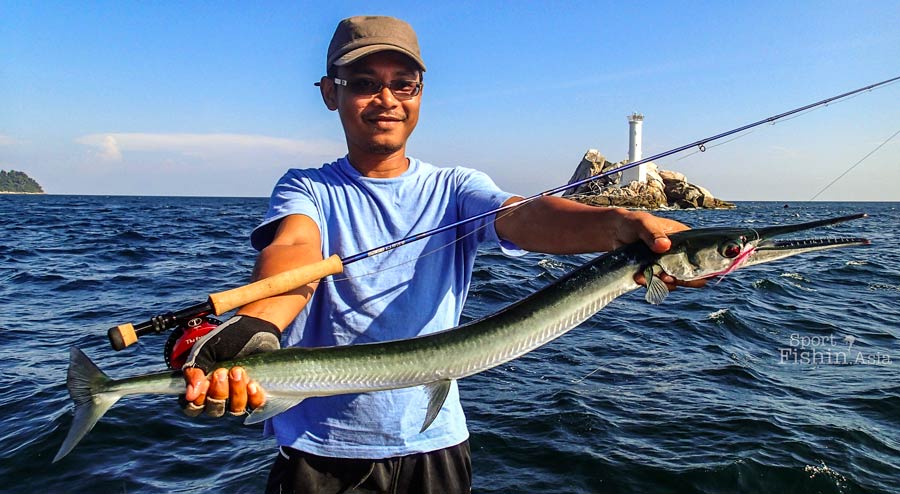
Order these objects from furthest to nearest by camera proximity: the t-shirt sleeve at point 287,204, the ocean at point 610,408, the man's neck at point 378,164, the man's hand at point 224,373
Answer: the ocean at point 610,408
the man's neck at point 378,164
the t-shirt sleeve at point 287,204
the man's hand at point 224,373

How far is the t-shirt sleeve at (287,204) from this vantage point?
3.16 metres

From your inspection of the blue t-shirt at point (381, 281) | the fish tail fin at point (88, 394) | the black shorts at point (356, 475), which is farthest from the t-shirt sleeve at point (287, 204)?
the black shorts at point (356, 475)

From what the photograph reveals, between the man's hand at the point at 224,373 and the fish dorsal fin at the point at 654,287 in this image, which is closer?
the man's hand at the point at 224,373

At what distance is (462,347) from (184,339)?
4.81ft

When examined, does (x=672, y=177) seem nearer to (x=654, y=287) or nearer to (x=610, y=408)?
(x=610, y=408)

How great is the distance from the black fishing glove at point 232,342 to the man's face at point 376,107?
3.84ft

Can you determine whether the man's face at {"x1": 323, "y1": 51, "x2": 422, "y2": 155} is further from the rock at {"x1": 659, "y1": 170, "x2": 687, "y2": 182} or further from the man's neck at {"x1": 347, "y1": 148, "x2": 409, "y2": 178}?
the rock at {"x1": 659, "y1": 170, "x2": 687, "y2": 182}

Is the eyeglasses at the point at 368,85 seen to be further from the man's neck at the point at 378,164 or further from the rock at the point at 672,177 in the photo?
the rock at the point at 672,177

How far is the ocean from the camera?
5922 millimetres

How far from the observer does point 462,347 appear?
2969mm

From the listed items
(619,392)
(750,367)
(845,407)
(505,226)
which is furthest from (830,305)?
(505,226)

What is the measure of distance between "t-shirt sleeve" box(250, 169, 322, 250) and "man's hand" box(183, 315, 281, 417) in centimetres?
60

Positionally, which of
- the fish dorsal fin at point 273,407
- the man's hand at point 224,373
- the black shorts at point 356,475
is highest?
the man's hand at point 224,373

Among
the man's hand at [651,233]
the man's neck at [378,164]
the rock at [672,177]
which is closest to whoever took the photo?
the man's hand at [651,233]
